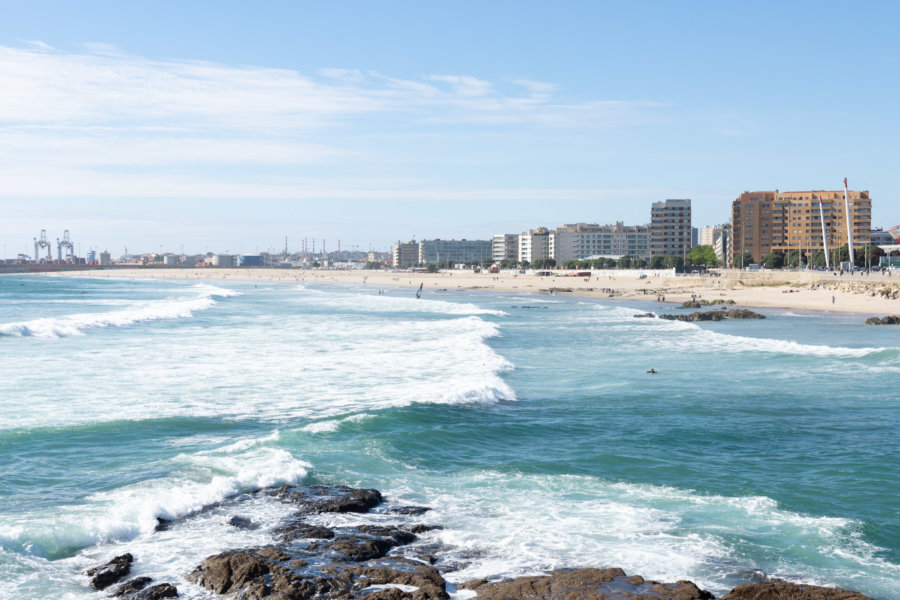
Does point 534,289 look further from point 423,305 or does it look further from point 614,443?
point 614,443

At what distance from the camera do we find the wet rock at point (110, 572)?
8820 millimetres

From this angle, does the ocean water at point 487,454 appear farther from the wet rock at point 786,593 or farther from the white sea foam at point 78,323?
the white sea foam at point 78,323

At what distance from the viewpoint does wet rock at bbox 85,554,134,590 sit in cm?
882

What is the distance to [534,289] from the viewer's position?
10538cm

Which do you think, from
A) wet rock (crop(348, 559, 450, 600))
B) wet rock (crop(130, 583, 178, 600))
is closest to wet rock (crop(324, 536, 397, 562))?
wet rock (crop(348, 559, 450, 600))

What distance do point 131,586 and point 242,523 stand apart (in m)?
2.22

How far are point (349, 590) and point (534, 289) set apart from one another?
97.8 metres

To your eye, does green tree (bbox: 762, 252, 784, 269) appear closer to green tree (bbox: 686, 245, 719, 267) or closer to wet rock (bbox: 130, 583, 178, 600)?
green tree (bbox: 686, 245, 719, 267)

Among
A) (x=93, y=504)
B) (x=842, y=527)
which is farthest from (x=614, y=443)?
(x=93, y=504)

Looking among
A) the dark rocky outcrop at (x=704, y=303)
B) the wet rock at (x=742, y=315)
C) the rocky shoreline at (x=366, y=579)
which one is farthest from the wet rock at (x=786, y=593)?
the dark rocky outcrop at (x=704, y=303)

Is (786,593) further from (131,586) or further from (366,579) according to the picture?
(131,586)

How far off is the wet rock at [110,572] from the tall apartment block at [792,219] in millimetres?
184101

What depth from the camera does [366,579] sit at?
28.7ft

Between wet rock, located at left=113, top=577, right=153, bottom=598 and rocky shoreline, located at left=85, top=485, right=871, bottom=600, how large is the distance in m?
0.01
